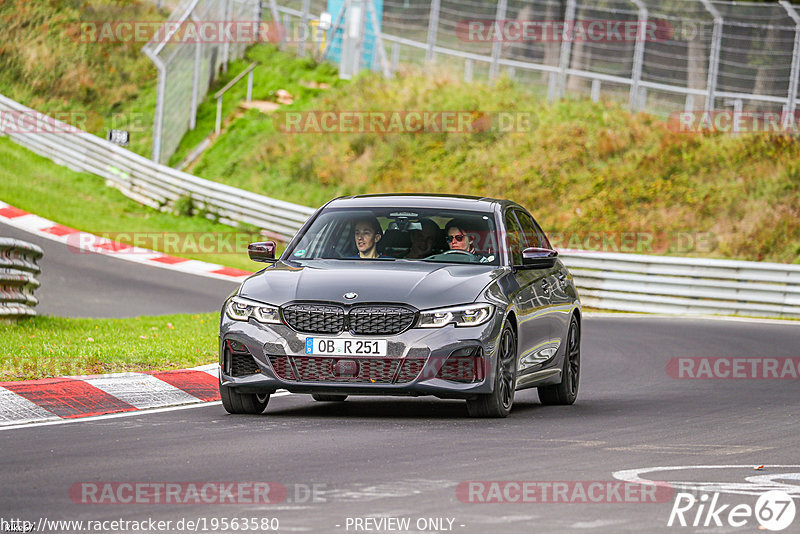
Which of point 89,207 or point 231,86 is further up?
point 231,86

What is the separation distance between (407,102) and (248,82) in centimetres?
475

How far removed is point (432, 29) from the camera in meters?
36.0

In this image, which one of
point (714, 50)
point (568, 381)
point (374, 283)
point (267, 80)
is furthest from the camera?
point (267, 80)

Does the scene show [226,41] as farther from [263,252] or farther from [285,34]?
Result: [263,252]

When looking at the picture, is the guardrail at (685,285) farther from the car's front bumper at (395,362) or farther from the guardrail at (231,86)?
the car's front bumper at (395,362)

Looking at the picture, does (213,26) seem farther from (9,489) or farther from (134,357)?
(9,489)

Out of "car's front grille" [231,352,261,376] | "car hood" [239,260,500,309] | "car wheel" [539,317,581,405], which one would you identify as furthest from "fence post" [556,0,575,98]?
"car's front grille" [231,352,261,376]

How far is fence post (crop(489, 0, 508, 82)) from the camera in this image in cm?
3312

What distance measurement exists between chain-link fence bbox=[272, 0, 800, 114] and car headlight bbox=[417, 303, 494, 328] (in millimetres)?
20113

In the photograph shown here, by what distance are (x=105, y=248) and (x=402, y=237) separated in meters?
16.8

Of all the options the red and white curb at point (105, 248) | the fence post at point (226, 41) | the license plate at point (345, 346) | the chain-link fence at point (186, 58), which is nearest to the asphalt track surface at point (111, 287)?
the red and white curb at point (105, 248)

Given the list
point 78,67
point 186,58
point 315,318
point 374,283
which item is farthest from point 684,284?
point 78,67

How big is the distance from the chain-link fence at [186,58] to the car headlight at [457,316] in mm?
22807

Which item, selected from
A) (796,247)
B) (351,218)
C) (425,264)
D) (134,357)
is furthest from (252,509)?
(796,247)
